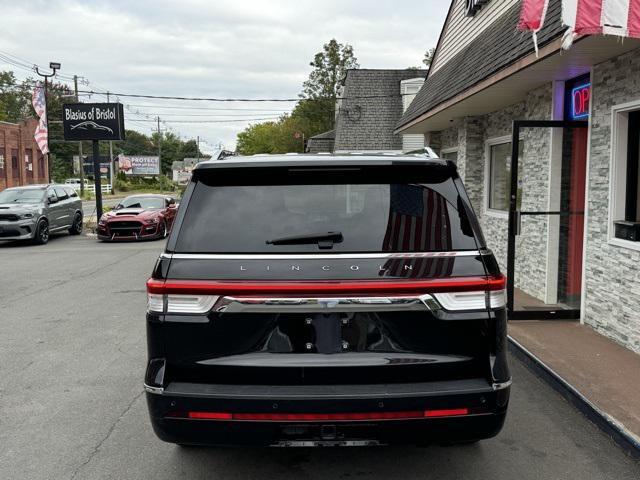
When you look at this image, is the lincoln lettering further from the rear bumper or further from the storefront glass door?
the storefront glass door

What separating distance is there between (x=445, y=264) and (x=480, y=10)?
10.0 meters

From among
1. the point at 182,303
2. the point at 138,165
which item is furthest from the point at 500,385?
the point at 138,165

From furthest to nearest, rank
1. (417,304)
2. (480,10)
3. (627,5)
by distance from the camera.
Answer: (480,10) → (627,5) → (417,304)

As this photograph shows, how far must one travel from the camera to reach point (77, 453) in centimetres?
384

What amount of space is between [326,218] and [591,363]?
144 inches

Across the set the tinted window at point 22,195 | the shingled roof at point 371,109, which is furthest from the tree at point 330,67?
→ the tinted window at point 22,195

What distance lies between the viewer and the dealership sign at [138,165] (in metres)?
96.1

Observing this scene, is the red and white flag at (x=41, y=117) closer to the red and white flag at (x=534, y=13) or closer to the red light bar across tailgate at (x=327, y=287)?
the red and white flag at (x=534, y=13)

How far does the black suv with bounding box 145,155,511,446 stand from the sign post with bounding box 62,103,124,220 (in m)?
20.9

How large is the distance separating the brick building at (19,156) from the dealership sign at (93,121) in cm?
3123

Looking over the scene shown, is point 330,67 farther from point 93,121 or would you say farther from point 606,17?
point 606,17

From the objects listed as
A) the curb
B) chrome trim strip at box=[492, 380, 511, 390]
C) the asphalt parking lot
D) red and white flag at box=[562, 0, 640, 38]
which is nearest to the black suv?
chrome trim strip at box=[492, 380, 511, 390]

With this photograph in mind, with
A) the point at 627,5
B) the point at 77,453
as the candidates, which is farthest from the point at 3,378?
the point at 627,5

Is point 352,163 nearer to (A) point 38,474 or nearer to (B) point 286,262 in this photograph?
(B) point 286,262
